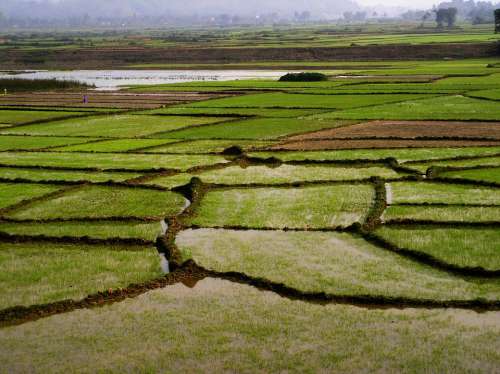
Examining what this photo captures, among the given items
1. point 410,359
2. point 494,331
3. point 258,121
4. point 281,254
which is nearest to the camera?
point 410,359

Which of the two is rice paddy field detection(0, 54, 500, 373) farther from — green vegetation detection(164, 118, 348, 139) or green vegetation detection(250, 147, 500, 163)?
green vegetation detection(164, 118, 348, 139)

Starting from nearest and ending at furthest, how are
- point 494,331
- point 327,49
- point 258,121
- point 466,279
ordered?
point 494,331 → point 466,279 → point 258,121 → point 327,49

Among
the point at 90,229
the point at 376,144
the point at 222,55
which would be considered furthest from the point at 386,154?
the point at 222,55

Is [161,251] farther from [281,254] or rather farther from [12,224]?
[12,224]

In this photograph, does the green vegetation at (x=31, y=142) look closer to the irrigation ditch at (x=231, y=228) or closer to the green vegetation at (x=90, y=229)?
the irrigation ditch at (x=231, y=228)

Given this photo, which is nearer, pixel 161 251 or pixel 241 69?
pixel 161 251

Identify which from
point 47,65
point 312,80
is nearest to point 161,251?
point 312,80
